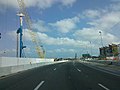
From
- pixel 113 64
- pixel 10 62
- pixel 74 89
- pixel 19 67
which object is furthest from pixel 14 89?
pixel 113 64

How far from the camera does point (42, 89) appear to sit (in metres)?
12.2

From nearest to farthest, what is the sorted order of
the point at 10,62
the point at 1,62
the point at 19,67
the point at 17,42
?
the point at 1,62 → the point at 10,62 → the point at 19,67 → the point at 17,42

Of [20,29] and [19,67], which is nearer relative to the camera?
[19,67]

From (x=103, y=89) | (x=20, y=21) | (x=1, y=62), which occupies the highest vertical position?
(x=20, y=21)

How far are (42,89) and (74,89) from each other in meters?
1.77

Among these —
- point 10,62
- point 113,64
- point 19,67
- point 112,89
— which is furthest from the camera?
point 113,64

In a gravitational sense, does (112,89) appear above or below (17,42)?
below

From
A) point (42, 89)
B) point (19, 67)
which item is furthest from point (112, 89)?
point (19, 67)

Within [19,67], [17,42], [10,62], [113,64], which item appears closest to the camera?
[10,62]

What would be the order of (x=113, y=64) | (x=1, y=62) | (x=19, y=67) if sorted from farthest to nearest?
(x=113, y=64) → (x=19, y=67) → (x=1, y=62)

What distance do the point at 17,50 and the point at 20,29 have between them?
26.0ft

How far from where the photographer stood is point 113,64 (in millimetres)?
47219

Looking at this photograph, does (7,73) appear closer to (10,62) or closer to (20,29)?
(10,62)

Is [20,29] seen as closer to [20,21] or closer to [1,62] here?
[20,21]
